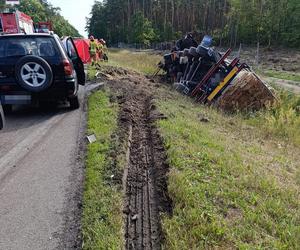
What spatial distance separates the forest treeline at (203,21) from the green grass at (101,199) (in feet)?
159

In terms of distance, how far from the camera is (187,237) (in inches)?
123

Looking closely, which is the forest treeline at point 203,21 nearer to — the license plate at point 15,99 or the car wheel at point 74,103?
the car wheel at point 74,103

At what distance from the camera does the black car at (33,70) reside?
7254 mm

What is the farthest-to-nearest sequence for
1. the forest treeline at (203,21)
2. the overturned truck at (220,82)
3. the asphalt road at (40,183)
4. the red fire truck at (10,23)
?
1. the forest treeline at (203,21)
2. the red fire truck at (10,23)
3. the overturned truck at (220,82)
4. the asphalt road at (40,183)

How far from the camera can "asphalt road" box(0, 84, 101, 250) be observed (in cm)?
333

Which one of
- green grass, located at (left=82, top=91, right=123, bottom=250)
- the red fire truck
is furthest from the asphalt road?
the red fire truck

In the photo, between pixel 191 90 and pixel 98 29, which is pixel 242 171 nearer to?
pixel 191 90

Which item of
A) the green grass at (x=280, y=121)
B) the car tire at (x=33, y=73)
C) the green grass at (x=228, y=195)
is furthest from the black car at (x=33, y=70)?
the green grass at (x=280, y=121)

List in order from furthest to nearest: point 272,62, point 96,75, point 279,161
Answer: point 272,62 → point 96,75 → point 279,161

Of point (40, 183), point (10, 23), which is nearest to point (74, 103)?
point (40, 183)

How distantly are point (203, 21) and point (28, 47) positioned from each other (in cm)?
6528

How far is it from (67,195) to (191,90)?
31.3ft

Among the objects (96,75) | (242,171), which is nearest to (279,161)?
(242,171)

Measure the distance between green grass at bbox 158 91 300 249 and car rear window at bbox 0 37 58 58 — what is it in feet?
10.6
